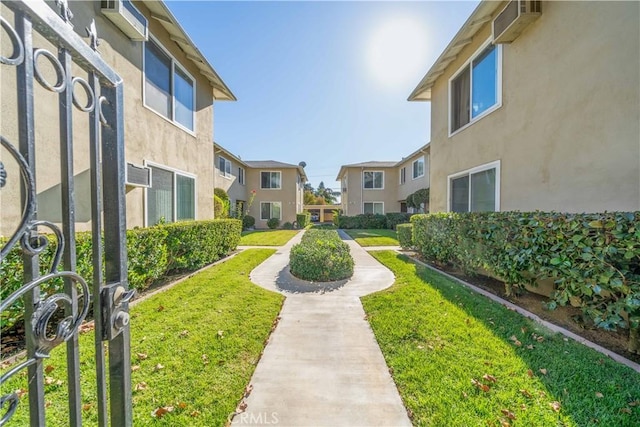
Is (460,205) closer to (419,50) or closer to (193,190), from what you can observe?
(419,50)

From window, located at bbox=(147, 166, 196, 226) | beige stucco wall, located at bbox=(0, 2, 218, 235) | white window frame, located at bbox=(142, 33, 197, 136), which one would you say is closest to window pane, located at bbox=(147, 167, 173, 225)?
window, located at bbox=(147, 166, 196, 226)

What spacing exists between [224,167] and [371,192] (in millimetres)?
12969

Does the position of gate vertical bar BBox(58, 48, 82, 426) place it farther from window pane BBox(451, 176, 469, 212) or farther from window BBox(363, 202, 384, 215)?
window BBox(363, 202, 384, 215)

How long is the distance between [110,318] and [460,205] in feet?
28.0

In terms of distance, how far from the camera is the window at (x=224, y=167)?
57.3 feet

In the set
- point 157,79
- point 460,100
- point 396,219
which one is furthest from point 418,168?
point 157,79

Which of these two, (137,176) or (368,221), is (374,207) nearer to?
(368,221)

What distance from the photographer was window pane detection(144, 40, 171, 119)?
6371mm

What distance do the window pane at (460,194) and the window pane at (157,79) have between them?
8.49 m

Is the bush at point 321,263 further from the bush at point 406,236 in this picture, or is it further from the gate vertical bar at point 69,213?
the gate vertical bar at point 69,213

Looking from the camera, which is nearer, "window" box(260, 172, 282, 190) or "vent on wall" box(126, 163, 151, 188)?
"vent on wall" box(126, 163, 151, 188)

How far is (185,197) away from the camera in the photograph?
7926 millimetres

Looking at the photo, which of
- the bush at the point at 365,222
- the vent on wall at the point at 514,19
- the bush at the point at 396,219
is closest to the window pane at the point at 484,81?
the vent on wall at the point at 514,19

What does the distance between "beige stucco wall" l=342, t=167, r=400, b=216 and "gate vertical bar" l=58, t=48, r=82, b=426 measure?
2370cm
